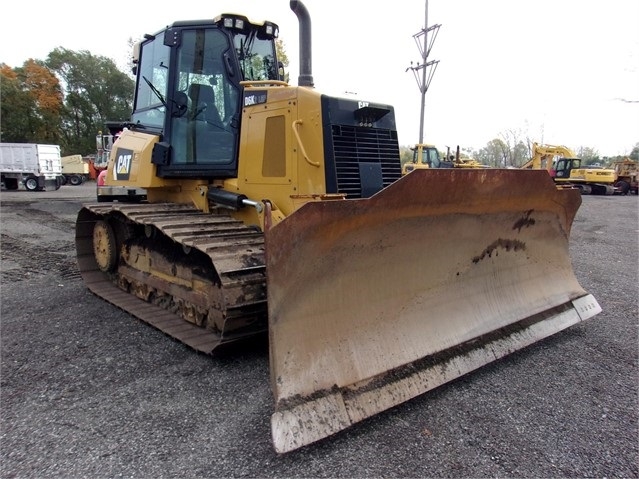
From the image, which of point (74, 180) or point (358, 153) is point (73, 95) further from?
point (358, 153)

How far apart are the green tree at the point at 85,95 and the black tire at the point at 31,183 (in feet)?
81.6

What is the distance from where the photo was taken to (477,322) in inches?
142

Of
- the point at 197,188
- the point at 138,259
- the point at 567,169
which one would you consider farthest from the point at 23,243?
the point at 567,169

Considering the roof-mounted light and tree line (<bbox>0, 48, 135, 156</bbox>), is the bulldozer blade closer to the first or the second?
the roof-mounted light

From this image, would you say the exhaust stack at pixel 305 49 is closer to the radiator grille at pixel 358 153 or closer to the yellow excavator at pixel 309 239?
the yellow excavator at pixel 309 239

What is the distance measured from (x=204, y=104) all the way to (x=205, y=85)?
0.61 feet

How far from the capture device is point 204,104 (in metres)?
4.61

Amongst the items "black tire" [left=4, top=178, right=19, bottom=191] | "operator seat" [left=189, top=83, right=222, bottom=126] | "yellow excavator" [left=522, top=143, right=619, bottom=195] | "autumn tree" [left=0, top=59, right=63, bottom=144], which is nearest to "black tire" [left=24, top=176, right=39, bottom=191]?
"black tire" [left=4, top=178, right=19, bottom=191]

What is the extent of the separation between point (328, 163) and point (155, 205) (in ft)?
7.35

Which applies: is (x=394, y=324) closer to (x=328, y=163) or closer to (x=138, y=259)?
(x=328, y=163)

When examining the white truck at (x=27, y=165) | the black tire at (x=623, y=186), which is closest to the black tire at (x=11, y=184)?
the white truck at (x=27, y=165)

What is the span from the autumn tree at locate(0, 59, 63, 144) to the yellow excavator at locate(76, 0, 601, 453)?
152 feet

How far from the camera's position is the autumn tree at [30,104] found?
4234 centimetres

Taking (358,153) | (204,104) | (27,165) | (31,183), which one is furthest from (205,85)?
(31,183)
